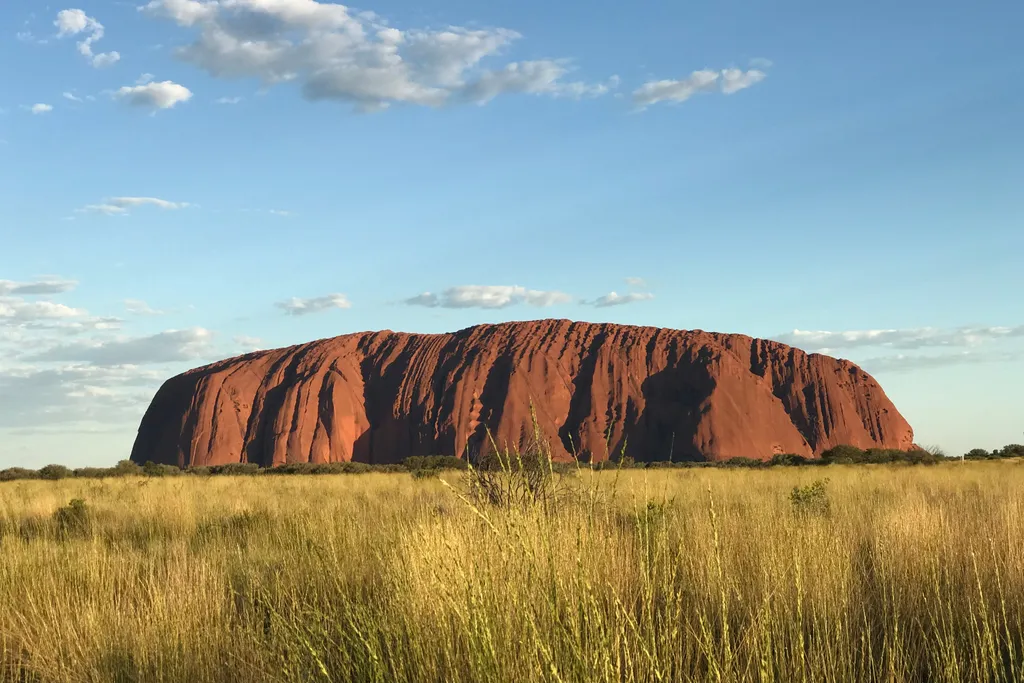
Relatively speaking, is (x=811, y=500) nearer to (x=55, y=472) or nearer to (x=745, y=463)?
(x=55, y=472)

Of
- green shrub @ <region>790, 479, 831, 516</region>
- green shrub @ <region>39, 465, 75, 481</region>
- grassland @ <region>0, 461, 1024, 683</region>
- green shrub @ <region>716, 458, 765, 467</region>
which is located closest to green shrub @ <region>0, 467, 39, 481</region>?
green shrub @ <region>39, 465, 75, 481</region>

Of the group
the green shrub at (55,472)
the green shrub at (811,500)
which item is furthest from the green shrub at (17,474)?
the green shrub at (811,500)

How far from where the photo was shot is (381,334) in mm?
82125

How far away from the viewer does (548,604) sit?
264 cm

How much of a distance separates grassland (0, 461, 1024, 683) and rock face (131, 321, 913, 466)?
187 feet

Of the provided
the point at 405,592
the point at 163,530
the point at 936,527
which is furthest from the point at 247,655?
the point at 163,530

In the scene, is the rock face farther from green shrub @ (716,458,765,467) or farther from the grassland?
the grassland

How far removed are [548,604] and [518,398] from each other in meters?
64.9

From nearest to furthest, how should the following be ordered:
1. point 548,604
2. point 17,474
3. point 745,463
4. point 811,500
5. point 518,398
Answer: point 548,604, point 811,500, point 17,474, point 745,463, point 518,398

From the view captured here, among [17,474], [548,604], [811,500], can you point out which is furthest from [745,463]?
[548,604]

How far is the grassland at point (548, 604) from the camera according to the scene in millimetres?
2752

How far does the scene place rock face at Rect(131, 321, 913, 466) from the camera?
2611 inches

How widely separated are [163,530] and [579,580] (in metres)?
10.6

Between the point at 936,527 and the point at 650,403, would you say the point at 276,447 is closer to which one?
the point at 650,403
